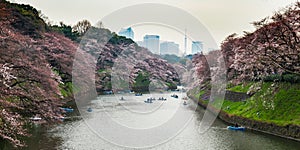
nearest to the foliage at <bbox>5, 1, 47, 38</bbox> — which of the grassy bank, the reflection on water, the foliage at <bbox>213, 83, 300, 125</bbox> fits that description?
the reflection on water

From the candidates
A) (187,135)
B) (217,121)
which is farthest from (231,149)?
(217,121)

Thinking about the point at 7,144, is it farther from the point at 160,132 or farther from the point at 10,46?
the point at 160,132

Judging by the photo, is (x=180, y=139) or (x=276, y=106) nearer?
(x=180, y=139)

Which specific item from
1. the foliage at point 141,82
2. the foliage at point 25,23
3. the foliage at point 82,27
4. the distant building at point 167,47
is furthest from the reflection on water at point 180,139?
the foliage at point 82,27

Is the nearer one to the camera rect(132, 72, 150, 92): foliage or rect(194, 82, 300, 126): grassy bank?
rect(194, 82, 300, 126): grassy bank

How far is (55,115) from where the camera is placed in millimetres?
13062

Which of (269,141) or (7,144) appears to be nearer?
(7,144)

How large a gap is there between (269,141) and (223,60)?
1494 centimetres

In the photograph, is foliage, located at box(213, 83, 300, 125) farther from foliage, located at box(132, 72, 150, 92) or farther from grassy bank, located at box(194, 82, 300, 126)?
foliage, located at box(132, 72, 150, 92)

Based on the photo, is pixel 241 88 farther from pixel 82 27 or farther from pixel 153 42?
pixel 82 27

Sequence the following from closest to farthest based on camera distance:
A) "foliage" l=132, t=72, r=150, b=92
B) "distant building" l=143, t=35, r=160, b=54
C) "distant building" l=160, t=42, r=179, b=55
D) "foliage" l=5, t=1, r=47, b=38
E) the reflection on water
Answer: the reflection on water → "foliage" l=5, t=1, r=47, b=38 → "distant building" l=143, t=35, r=160, b=54 → "foliage" l=132, t=72, r=150, b=92 → "distant building" l=160, t=42, r=179, b=55

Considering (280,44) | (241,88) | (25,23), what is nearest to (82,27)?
(25,23)

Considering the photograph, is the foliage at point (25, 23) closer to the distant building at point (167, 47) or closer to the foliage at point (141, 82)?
the foliage at point (141, 82)

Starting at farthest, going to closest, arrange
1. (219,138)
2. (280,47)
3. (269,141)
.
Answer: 1. (219,138)
2. (269,141)
3. (280,47)
